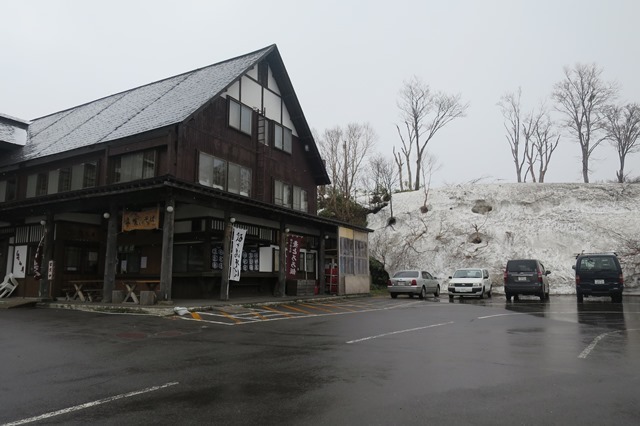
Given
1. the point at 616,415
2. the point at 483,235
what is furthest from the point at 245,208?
the point at 483,235

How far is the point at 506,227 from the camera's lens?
114 ft

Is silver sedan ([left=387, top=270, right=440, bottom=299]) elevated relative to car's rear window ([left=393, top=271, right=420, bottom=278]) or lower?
lower

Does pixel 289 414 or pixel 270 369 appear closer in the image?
pixel 289 414

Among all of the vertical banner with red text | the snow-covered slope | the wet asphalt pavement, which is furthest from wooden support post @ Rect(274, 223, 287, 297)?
the snow-covered slope

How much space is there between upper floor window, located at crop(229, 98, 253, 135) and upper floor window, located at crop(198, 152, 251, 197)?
1868mm

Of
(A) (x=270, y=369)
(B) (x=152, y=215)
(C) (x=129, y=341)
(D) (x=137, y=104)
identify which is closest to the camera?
(A) (x=270, y=369)

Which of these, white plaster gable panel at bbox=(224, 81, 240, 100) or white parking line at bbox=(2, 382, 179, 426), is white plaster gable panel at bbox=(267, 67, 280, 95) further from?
white parking line at bbox=(2, 382, 179, 426)

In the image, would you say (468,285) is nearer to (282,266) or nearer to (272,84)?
(282,266)

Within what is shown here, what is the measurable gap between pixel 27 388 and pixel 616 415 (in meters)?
6.61

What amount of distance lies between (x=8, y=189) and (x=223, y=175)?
1219 centimetres

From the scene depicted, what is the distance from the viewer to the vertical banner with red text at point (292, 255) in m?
20.7

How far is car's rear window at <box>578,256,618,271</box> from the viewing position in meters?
18.2

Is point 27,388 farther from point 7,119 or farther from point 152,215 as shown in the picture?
point 7,119

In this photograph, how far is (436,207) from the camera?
37531 millimetres
